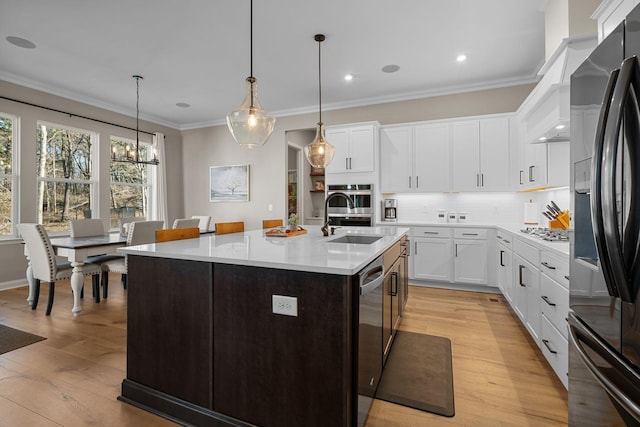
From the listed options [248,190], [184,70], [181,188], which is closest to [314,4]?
[184,70]

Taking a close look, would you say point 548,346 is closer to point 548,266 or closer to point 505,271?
point 548,266

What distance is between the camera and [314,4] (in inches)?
116

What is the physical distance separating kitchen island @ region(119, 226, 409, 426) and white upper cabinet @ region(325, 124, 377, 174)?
3.17 metres

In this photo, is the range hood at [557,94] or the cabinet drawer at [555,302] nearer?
the cabinet drawer at [555,302]

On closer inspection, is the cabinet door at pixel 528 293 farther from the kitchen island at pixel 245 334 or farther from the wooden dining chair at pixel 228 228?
the wooden dining chair at pixel 228 228

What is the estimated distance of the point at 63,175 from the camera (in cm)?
504

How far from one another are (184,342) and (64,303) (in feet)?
9.99

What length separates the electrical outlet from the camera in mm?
1474

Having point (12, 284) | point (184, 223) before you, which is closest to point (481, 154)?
point (184, 223)

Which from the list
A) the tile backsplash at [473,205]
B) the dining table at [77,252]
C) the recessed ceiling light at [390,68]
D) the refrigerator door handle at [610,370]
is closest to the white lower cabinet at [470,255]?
the tile backsplash at [473,205]

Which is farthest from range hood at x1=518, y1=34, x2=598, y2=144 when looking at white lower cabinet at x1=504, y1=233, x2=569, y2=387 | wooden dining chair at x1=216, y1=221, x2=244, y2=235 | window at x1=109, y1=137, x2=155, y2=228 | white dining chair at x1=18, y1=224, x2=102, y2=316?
window at x1=109, y1=137, x2=155, y2=228

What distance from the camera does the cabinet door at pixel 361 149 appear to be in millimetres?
4898

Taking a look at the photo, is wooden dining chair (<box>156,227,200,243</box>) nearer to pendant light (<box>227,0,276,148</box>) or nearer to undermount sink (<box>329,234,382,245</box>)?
pendant light (<box>227,0,276,148</box>)

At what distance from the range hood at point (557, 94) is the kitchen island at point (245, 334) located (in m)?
2.01
